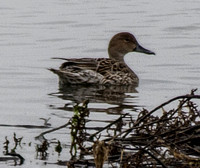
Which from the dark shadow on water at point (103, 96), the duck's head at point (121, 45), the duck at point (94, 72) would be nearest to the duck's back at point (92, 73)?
the duck at point (94, 72)

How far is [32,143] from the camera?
805 cm

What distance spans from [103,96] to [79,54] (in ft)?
12.7

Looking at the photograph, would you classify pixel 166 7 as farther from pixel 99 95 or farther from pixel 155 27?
pixel 99 95

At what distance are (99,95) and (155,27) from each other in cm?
725

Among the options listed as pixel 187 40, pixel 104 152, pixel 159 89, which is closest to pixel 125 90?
pixel 159 89

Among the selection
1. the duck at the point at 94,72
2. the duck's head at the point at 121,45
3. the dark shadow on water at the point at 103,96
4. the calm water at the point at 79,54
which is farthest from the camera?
the duck's head at the point at 121,45

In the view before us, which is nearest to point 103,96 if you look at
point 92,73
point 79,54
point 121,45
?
point 92,73

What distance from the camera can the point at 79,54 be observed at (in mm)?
16109

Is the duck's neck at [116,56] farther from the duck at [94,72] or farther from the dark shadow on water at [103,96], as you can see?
Answer: the dark shadow on water at [103,96]

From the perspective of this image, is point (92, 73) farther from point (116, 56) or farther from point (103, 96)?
point (116, 56)

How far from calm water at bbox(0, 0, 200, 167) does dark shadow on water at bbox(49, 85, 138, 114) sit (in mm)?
13

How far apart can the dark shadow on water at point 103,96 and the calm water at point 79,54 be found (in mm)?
13

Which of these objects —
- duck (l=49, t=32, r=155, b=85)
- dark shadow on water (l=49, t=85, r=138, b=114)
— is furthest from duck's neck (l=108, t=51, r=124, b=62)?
dark shadow on water (l=49, t=85, r=138, b=114)

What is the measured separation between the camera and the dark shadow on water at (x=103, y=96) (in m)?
11.0
